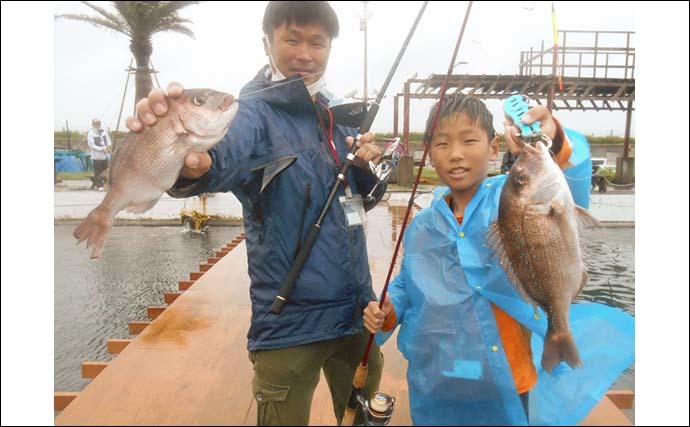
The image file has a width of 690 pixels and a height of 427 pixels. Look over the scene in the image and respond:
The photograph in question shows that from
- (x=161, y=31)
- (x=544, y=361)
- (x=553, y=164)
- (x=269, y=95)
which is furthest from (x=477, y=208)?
(x=161, y=31)

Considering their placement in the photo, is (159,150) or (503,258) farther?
(503,258)

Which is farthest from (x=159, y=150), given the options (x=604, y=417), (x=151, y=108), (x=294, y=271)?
(x=604, y=417)

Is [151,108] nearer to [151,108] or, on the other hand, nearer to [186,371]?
[151,108]

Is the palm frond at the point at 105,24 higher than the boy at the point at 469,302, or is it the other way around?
the palm frond at the point at 105,24

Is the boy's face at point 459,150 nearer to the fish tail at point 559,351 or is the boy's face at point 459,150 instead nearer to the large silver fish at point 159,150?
the fish tail at point 559,351

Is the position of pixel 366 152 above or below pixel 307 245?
above

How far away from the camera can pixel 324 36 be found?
148cm

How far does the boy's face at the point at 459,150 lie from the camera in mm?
1531

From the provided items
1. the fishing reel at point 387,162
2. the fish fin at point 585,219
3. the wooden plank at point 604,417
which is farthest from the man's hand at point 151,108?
the wooden plank at point 604,417

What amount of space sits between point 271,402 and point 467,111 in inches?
49.4

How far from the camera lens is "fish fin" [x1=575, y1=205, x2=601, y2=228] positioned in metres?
1.45

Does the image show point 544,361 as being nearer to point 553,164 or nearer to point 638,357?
point 638,357

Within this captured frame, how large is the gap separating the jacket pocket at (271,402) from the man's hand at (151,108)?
3.37 feet

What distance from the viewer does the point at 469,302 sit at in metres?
1.53
